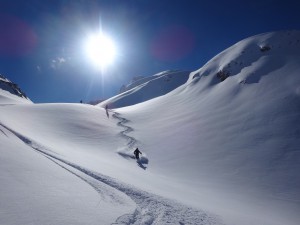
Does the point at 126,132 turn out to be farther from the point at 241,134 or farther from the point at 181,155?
the point at 241,134

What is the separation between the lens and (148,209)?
28.5ft

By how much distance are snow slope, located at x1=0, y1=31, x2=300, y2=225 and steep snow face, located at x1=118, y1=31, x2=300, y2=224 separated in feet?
0.38

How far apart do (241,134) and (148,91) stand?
120650 millimetres

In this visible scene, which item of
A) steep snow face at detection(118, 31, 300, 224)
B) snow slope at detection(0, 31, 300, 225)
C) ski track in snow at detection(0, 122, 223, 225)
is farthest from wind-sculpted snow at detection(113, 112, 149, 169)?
ski track in snow at detection(0, 122, 223, 225)

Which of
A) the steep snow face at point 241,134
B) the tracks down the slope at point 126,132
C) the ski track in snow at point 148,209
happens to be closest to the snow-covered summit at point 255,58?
the steep snow face at point 241,134

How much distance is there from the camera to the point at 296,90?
115 ft

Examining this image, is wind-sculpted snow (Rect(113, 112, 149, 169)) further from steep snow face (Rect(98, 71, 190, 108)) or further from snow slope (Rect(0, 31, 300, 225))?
steep snow face (Rect(98, 71, 190, 108))

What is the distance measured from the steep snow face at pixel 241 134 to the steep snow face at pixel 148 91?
7925 centimetres

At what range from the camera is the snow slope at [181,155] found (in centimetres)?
812

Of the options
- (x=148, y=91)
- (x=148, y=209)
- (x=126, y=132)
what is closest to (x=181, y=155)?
(x=126, y=132)

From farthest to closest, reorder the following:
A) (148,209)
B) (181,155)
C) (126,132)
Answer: (126,132)
(181,155)
(148,209)

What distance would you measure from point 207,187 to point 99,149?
34.3 feet

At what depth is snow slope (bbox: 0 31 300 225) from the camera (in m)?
8.12

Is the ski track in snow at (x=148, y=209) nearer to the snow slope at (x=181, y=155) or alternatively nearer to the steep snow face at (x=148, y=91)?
the snow slope at (x=181, y=155)
